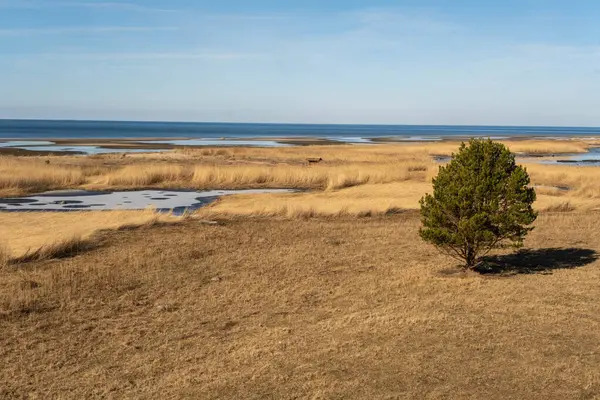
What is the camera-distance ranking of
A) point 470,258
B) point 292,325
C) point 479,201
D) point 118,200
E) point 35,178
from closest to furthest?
point 292,325 < point 479,201 < point 470,258 < point 118,200 < point 35,178

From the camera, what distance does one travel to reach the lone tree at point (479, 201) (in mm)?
14148

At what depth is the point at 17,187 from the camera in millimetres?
33562

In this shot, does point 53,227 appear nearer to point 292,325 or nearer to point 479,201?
point 292,325

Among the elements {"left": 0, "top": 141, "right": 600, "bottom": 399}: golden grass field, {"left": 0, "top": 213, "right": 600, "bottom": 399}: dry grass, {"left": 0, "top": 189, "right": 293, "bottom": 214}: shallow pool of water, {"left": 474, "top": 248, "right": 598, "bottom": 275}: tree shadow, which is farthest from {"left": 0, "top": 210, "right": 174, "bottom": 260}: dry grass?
{"left": 474, "top": 248, "right": 598, "bottom": 275}: tree shadow

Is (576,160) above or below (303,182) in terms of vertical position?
above

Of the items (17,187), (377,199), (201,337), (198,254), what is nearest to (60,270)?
(198,254)

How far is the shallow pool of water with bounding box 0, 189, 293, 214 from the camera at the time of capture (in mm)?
28062

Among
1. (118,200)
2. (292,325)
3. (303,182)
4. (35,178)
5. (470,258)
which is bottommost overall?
(118,200)

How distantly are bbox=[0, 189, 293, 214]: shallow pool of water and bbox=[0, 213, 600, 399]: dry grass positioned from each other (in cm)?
1107

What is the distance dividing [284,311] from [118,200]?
21.5 m

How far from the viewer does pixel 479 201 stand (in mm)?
14461

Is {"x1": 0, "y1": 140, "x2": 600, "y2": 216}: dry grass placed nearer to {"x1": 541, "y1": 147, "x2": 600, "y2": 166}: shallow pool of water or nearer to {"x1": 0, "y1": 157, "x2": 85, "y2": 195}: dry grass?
{"x1": 0, "y1": 157, "x2": 85, "y2": 195}: dry grass

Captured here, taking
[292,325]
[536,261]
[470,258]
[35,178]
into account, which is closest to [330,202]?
[536,261]

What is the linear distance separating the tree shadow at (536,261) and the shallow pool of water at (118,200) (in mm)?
14716
